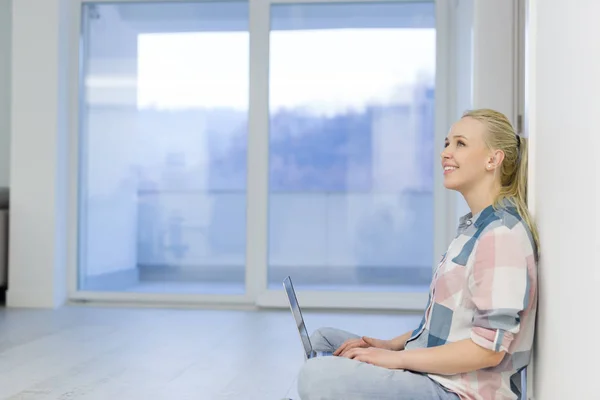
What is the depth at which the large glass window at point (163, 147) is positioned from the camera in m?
5.68

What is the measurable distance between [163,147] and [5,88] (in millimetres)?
1518

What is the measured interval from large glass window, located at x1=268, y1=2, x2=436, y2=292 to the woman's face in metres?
3.65

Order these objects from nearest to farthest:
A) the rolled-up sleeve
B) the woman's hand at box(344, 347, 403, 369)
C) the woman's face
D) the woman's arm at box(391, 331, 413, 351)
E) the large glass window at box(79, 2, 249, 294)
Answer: the rolled-up sleeve
the woman's hand at box(344, 347, 403, 369)
the woman's face
the woman's arm at box(391, 331, 413, 351)
the large glass window at box(79, 2, 249, 294)

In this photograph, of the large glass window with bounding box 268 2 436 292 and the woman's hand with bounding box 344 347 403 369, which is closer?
the woman's hand with bounding box 344 347 403 369

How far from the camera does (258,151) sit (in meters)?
5.58

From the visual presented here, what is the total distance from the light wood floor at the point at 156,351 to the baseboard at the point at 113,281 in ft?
1.37

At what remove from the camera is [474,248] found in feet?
5.75

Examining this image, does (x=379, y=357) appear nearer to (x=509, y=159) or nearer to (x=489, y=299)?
(x=489, y=299)

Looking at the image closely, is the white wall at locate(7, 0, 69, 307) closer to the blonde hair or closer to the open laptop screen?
the open laptop screen

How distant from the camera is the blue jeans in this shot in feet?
5.64

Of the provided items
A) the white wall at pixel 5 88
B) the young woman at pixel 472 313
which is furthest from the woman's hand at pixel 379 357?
the white wall at pixel 5 88

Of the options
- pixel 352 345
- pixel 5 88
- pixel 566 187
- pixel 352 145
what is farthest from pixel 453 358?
pixel 5 88

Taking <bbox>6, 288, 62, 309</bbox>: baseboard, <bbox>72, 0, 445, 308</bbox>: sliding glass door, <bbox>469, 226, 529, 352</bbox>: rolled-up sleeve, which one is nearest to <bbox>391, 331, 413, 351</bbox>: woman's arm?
<bbox>469, 226, 529, 352</bbox>: rolled-up sleeve

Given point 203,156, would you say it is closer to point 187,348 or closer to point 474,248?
point 187,348
